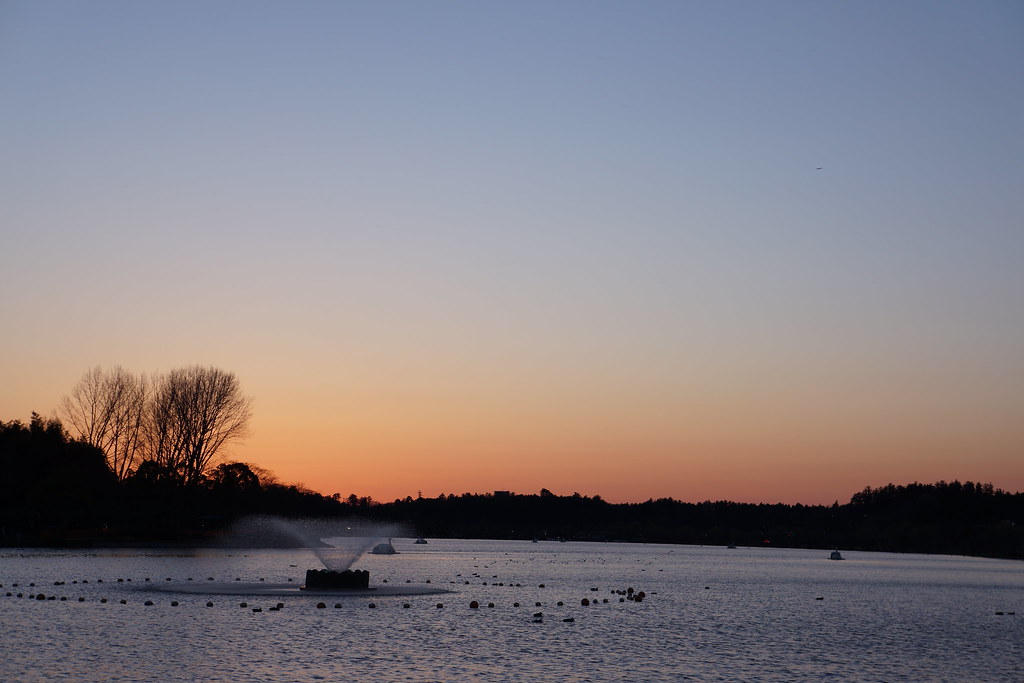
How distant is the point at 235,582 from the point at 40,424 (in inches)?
3600

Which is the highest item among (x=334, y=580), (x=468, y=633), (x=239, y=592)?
(x=334, y=580)

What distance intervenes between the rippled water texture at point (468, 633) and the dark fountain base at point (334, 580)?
260 cm

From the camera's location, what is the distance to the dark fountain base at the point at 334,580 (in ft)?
236

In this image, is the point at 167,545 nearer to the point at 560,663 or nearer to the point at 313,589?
the point at 313,589

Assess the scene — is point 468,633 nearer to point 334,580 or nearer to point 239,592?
point 239,592

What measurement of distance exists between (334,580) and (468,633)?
940 inches

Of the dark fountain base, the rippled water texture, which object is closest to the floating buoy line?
the rippled water texture

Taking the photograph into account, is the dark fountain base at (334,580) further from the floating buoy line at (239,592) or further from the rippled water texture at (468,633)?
the rippled water texture at (468,633)

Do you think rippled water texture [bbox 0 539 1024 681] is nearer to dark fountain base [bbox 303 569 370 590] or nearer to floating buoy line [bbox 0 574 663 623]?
floating buoy line [bbox 0 574 663 623]

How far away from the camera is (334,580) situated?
7256cm

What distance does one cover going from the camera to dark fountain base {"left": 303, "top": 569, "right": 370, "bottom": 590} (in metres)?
71.8

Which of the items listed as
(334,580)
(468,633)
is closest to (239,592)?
(334,580)

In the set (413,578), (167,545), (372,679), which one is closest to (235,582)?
A: (413,578)

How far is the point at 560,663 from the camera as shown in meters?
41.3
